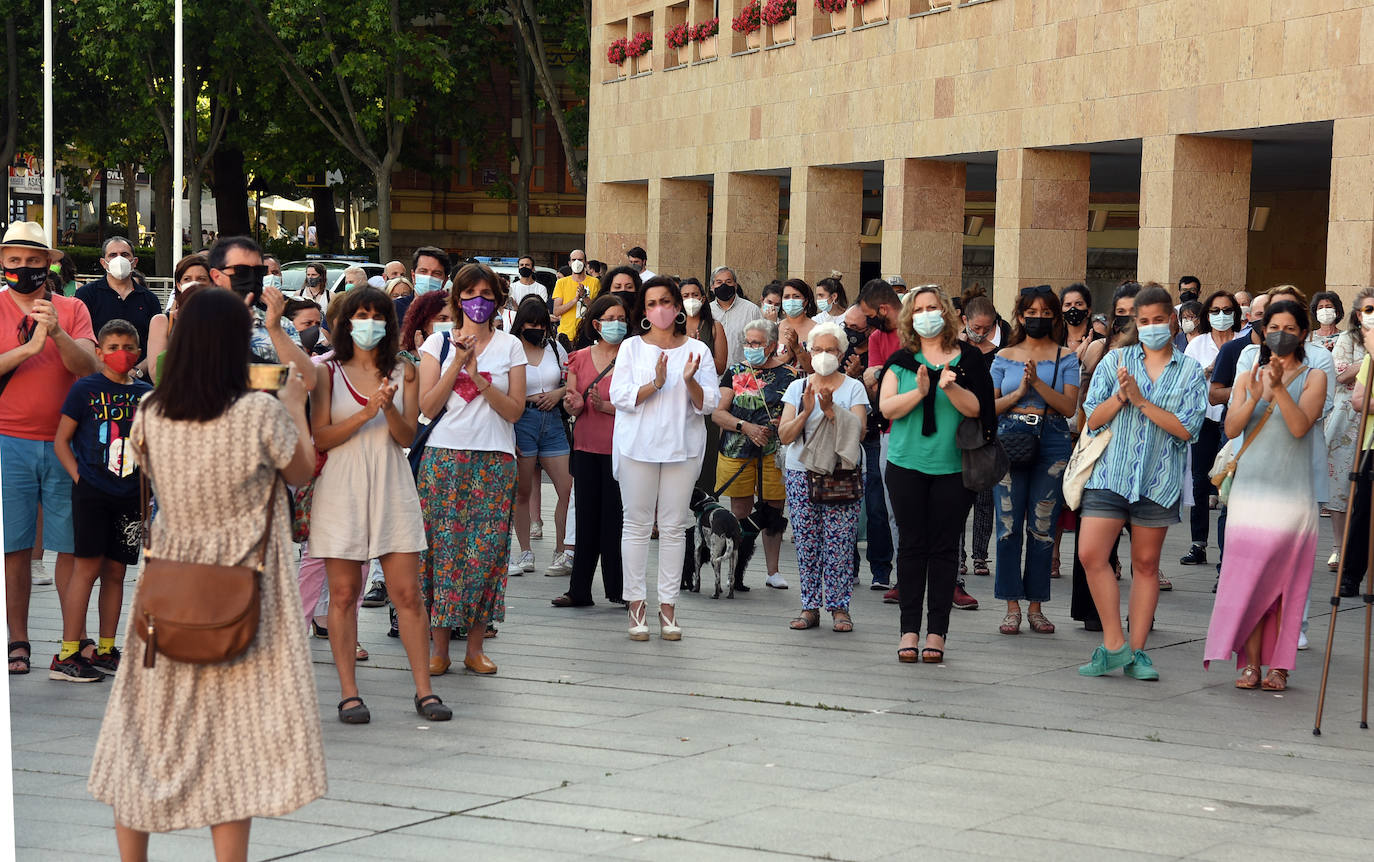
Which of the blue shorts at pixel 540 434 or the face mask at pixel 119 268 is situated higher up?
the face mask at pixel 119 268

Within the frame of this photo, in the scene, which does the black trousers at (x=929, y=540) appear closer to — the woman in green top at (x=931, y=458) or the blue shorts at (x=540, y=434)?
the woman in green top at (x=931, y=458)

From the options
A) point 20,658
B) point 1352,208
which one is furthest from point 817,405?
point 1352,208

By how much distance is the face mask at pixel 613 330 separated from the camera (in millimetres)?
11164

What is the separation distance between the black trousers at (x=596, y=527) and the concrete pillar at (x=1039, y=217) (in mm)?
12692

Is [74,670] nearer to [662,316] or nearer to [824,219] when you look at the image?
[662,316]

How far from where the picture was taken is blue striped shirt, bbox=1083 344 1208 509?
8820 millimetres

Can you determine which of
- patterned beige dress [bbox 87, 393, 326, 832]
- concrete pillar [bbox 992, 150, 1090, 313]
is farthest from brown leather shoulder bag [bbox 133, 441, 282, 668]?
concrete pillar [bbox 992, 150, 1090, 313]

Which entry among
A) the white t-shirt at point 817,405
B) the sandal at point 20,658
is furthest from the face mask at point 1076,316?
the sandal at point 20,658

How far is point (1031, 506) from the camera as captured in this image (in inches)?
406

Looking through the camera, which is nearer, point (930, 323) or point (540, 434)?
point (930, 323)

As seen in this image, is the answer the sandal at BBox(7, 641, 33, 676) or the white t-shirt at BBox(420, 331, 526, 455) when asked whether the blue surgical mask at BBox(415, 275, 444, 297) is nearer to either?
the white t-shirt at BBox(420, 331, 526, 455)

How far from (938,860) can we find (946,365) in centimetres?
408

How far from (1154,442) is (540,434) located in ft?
15.6

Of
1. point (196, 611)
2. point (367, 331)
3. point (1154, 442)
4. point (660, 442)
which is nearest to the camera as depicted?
point (196, 611)
